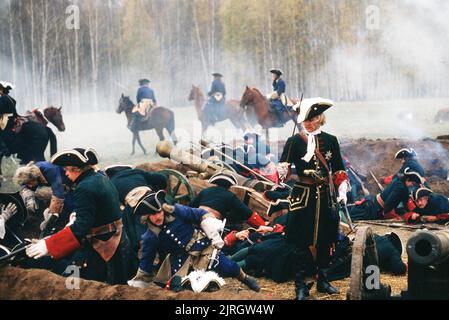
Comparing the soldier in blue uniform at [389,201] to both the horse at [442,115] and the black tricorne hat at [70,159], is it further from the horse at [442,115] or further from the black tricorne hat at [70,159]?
the horse at [442,115]

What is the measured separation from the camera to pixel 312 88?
2441 centimetres

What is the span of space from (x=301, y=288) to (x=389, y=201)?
14.4 ft

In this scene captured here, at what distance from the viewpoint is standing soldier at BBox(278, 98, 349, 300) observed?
655 cm

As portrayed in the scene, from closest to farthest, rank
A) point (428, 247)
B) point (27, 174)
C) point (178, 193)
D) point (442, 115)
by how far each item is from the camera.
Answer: point (428, 247), point (27, 174), point (178, 193), point (442, 115)

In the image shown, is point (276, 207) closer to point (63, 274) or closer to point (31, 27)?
point (63, 274)

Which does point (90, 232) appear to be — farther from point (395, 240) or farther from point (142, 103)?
point (142, 103)

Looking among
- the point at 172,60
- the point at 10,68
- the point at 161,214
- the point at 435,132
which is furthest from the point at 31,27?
the point at 161,214

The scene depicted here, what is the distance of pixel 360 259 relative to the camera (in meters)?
5.42

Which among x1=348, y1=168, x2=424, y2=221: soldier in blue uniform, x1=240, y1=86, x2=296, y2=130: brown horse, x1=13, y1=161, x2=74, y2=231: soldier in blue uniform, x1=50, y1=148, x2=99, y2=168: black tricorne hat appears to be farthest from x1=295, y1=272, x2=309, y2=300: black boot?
x1=240, y1=86, x2=296, y2=130: brown horse

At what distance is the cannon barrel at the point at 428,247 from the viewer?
5195mm

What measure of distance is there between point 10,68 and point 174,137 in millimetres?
5493

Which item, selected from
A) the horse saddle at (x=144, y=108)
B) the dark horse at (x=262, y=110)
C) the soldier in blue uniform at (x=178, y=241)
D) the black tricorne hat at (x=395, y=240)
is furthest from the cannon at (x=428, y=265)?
the horse saddle at (x=144, y=108)

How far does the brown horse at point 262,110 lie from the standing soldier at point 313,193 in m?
11.1

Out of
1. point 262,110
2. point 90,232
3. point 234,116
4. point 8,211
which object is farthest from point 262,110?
point 90,232
